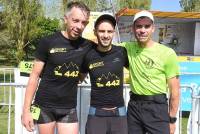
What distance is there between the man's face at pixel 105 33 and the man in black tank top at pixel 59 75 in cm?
16

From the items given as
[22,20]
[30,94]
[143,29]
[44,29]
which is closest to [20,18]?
[22,20]

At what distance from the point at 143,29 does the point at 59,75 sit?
95 cm

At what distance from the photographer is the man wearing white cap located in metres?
4.43

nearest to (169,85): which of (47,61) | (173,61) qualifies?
(173,61)

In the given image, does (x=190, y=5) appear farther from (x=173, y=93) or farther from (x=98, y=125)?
(x=98, y=125)

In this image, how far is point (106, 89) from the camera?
4480 mm

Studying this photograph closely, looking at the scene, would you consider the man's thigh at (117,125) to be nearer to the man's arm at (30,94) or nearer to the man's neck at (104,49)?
the man's neck at (104,49)

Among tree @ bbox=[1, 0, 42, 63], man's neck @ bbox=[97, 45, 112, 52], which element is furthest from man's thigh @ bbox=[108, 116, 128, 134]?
tree @ bbox=[1, 0, 42, 63]

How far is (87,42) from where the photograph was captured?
4590 millimetres

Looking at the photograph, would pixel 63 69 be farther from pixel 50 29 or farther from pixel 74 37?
pixel 50 29

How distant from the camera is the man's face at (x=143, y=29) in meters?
4.41

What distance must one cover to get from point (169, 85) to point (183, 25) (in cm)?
1510

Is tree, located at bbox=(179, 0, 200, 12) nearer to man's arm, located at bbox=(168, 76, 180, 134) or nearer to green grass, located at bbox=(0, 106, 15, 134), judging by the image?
green grass, located at bbox=(0, 106, 15, 134)

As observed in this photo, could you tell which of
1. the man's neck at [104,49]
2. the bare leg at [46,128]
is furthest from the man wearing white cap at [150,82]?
the bare leg at [46,128]
